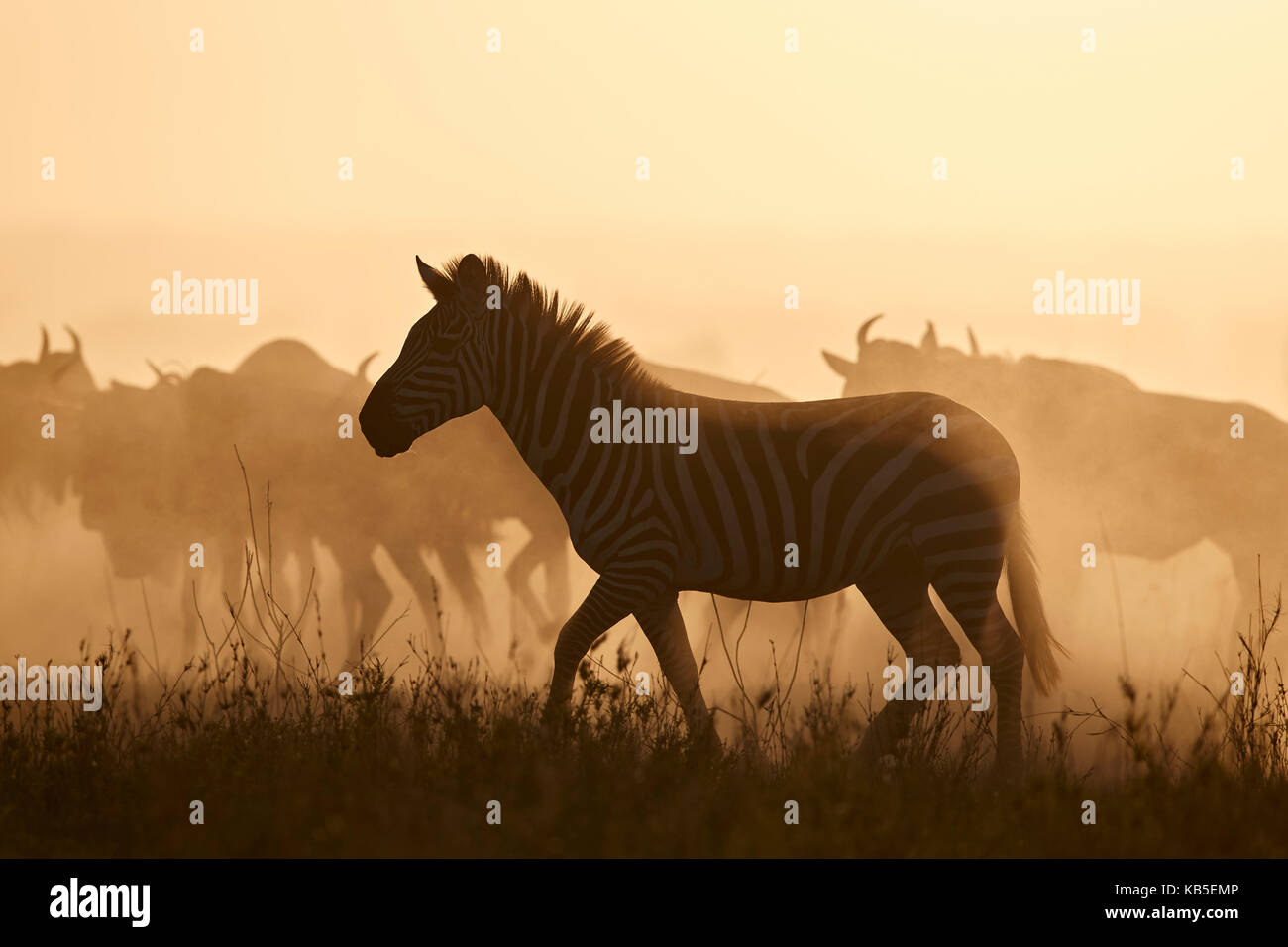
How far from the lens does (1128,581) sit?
7531 mm

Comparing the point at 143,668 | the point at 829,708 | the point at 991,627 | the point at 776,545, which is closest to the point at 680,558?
the point at 776,545

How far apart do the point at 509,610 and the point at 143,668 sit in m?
2.33

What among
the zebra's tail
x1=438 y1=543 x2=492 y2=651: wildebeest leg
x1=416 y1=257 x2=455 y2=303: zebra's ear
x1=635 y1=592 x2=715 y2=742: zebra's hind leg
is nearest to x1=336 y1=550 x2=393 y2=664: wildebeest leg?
x1=438 y1=543 x2=492 y2=651: wildebeest leg

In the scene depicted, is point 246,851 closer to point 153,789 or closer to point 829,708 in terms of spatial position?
point 153,789

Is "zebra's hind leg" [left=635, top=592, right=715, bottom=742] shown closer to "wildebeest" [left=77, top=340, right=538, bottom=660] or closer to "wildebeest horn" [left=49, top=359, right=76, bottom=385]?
"wildebeest" [left=77, top=340, right=538, bottom=660]

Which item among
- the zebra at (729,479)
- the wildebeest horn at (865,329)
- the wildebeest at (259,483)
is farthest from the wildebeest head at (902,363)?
the wildebeest at (259,483)

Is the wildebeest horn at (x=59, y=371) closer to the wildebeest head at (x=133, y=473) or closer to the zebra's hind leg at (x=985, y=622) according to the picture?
the wildebeest head at (x=133, y=473)

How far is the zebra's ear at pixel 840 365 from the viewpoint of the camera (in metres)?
8.22

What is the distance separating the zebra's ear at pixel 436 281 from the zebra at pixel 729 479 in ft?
0.03

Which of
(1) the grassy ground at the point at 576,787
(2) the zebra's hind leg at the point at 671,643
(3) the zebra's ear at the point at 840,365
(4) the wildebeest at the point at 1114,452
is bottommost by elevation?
(1) the grassy ground at the point at 576,787

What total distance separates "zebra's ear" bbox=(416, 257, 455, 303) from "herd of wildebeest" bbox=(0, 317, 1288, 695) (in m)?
2.36

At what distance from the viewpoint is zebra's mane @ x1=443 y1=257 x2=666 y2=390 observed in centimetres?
608

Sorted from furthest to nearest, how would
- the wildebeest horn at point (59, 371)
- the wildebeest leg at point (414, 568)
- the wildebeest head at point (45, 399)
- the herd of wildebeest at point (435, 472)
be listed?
the wildebeest horn at point (59, 371)
the wildebeest head at point (45, 399)
the wildebeest leg at point (414, 568)
the herd of wildebeest at point (435, 472)

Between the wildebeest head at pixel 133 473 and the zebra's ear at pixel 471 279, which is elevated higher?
the zebra's ear at pixel 471 279
